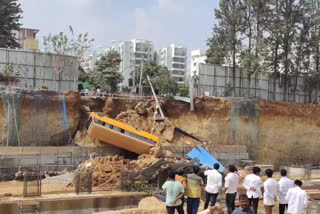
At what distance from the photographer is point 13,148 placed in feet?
74.2

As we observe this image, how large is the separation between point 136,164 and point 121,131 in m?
2.54

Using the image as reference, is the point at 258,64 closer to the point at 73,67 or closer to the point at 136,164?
the point at 73,67

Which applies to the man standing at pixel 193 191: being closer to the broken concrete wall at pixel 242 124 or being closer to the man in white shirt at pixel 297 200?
the man in white shirt at pixel 297 200

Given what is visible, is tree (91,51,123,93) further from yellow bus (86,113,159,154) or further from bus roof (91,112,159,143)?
bus roof (91,112,159,143)

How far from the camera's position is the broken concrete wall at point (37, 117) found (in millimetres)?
23609

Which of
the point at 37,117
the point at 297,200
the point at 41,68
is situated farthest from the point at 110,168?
the point at 297,200

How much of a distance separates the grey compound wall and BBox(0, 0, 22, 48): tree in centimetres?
927

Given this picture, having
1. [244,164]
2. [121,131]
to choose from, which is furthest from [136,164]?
[244,164]

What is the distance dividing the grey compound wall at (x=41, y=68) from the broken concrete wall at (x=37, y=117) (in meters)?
3.06

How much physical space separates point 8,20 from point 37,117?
52.0ft

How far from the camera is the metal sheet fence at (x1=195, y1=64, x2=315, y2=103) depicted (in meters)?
32.6

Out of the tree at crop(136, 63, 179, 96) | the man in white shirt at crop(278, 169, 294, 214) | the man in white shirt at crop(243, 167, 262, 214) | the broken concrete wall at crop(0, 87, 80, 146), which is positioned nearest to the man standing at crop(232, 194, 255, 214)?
the man in white shirt at crop(278, 169, 294, 214)

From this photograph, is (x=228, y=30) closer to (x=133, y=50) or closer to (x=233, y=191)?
(x=233, y=191)

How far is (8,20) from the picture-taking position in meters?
36.8
